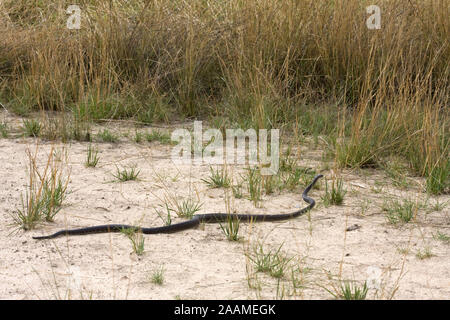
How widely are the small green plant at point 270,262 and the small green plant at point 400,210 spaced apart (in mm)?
801

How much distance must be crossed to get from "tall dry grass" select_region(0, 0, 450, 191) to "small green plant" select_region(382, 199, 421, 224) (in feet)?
4.80

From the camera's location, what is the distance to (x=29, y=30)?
6.57 meters

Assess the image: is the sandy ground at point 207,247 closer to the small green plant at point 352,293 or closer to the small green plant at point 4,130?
the small green plant at point 352,293

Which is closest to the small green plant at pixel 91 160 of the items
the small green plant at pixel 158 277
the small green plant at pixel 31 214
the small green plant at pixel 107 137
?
the small green plant at pixel 107 137

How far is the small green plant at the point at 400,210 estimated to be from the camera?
354 cm

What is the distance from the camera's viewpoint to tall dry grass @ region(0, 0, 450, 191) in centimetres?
544

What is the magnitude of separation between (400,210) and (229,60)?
2.76m

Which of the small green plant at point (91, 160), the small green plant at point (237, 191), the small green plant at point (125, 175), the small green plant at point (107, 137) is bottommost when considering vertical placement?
A: the small green plant at point (237, 191)

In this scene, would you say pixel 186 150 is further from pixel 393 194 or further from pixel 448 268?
pixel 448 268

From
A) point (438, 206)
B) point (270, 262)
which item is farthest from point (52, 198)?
point (438, 206)

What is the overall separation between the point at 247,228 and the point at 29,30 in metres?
4.03

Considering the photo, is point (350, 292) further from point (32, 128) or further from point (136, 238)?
point (32, 128)

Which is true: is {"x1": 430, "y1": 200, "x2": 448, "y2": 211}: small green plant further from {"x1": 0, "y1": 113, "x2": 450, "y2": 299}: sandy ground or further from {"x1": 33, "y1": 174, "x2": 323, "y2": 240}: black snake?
{"x1": 33, "y1": 174, "x2": 323, "y2": 240}: black snake
